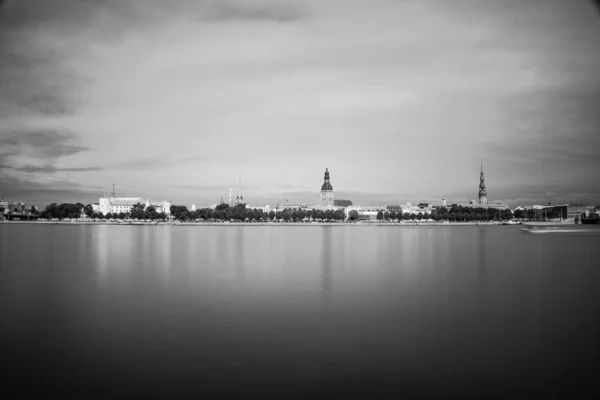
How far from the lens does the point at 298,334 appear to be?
36.7 feet

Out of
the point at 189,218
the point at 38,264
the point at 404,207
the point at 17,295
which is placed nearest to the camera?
the point at 17,295

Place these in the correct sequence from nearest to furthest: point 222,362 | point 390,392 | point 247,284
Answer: point 390,392 → point 222,362 → point 247,284

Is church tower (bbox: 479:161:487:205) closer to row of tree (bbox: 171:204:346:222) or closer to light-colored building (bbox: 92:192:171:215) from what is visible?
row of tree (bbox: 171:204:346:222)

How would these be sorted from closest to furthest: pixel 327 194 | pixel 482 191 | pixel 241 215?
pixel 241 215 → pixel 327 194 → pixel 482 191

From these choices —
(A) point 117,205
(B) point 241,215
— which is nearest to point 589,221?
(B) point 241,215

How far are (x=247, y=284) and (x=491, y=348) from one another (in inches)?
450

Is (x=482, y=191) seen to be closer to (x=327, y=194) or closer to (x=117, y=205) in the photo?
(x=327, y=194)

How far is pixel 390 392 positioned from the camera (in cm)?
769

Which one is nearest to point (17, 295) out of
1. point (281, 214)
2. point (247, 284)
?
point (247, 284)

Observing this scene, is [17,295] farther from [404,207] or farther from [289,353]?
[404,207]

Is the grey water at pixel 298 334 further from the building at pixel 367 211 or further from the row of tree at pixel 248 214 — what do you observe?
the building at pixel 367 211

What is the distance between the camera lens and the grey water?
8.06m

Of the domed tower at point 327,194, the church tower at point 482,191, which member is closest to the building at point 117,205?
the domed tower at point 327,194

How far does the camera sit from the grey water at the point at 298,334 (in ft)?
26.5
